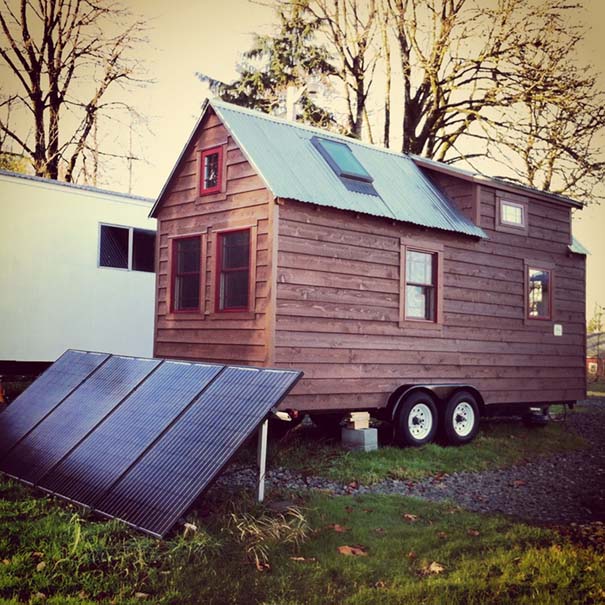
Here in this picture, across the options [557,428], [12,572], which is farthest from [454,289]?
[12,572]

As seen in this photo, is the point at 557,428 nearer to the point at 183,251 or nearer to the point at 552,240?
the point at 552,240

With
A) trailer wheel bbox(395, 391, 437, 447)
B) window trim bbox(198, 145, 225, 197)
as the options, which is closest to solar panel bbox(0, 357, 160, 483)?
window trim bbox(198, 145, 225, 197)

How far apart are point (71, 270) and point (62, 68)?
A: 12.4 meters

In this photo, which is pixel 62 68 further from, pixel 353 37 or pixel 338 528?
pixel 338 528

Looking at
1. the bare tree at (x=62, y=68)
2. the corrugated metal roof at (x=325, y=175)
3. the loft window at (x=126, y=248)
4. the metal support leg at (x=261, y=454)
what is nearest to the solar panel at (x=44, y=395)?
the metal support leg at (x=261, y=454)

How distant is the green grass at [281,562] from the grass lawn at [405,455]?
276 cm

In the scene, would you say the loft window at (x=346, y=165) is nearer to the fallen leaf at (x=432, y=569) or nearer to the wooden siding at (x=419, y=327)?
the wooden siding at (x=419, y=327)

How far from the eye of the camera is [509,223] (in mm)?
13820

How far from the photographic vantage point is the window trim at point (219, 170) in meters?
11.5

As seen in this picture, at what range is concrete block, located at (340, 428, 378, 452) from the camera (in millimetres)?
10852

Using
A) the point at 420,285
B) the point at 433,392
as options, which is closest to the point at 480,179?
the point at 420,285

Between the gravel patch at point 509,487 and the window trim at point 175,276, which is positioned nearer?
the gravel patch at point 509,487

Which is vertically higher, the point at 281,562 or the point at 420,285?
the point at 420,285

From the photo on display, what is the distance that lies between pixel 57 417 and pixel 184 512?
317 cm
